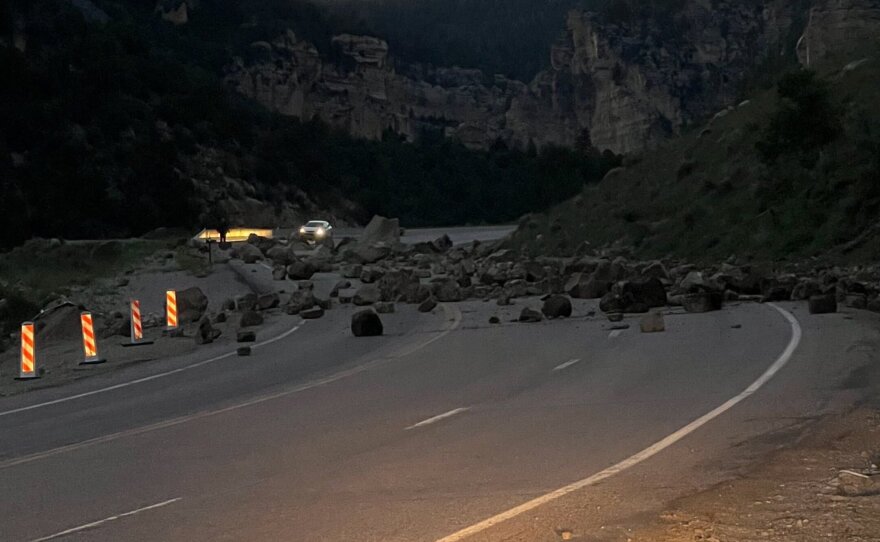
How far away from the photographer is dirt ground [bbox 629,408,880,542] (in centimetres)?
750

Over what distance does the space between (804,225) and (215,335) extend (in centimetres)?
2154

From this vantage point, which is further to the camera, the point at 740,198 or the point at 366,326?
the point at 740,198

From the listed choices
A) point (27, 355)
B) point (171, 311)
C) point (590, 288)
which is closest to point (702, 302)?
point (590, 288)

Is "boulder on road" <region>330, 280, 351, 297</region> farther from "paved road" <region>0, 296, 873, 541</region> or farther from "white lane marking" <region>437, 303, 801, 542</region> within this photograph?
"white lane marking" <region>437, 303, 801, 542</region>

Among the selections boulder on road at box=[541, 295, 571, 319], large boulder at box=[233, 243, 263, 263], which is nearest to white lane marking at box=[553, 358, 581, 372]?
boulder on road at box=[541, 295, 571, 319]

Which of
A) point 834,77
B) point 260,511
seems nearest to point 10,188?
point 834,77

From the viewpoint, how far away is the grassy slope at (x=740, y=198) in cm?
3831

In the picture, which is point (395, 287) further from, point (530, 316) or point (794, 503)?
point (794, 503)

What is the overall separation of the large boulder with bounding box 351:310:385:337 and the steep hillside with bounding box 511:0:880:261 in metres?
16.1

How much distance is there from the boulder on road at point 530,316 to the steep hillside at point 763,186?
12.8 metres

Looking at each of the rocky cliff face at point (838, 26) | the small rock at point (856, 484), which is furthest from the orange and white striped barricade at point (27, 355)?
the rocky cliff face at point (838, 26)

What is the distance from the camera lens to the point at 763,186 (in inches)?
1702

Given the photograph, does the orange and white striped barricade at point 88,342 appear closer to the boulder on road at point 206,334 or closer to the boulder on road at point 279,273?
the boulder on road at point 206,334

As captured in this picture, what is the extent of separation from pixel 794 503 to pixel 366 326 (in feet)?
53.8
